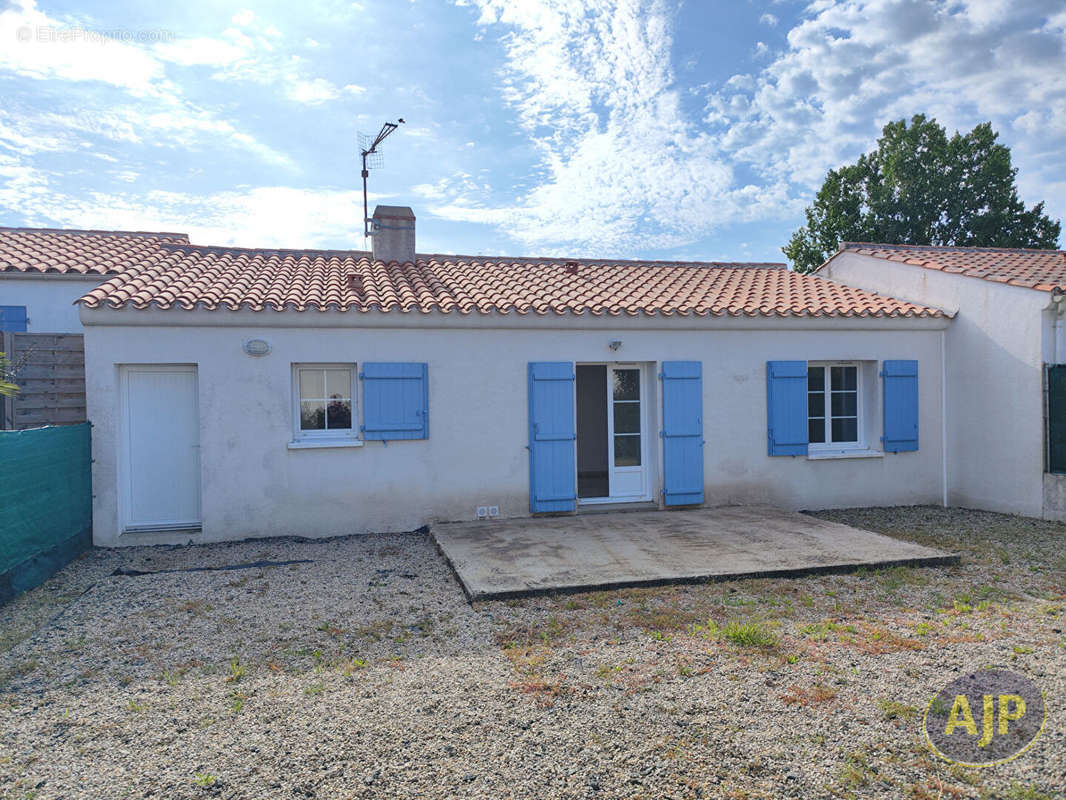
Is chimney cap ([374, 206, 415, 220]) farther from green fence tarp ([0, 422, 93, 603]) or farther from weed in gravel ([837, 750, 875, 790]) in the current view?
weed in gravel ([837, 750, 875, 790])

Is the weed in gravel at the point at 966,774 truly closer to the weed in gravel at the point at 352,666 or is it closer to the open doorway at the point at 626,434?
the weed in gravel at the point at 352,666

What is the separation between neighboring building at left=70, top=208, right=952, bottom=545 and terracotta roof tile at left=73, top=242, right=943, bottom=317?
6 centimetres

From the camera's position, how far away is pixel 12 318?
10117mm

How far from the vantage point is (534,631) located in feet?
16.3

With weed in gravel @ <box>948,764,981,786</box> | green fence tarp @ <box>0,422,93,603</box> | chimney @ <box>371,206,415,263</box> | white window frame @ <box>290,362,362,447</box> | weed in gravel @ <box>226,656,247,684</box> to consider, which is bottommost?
weed in gravel @ <box>948,764,981,786</box>

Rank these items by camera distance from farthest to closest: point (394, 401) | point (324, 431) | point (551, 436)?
point (551, 436) < point (324, 431) < point (394, 401)

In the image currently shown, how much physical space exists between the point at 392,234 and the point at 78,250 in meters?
5.16

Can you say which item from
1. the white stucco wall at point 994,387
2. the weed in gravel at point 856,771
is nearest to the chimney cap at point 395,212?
the white stucco wall at point 994,387

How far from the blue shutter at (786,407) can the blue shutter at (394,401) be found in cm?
441

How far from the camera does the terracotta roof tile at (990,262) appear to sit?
29.7ft

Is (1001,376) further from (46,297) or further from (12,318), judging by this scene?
(12,318)

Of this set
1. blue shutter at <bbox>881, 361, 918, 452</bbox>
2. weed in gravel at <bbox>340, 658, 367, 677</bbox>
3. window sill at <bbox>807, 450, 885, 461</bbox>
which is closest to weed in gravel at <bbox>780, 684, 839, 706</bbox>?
weed in gravel at <bbox>340, 658, 367, 677</bbox>

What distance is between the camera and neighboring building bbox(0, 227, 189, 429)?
7.84 metres

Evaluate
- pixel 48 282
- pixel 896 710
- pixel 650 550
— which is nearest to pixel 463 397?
pixel 650 550
